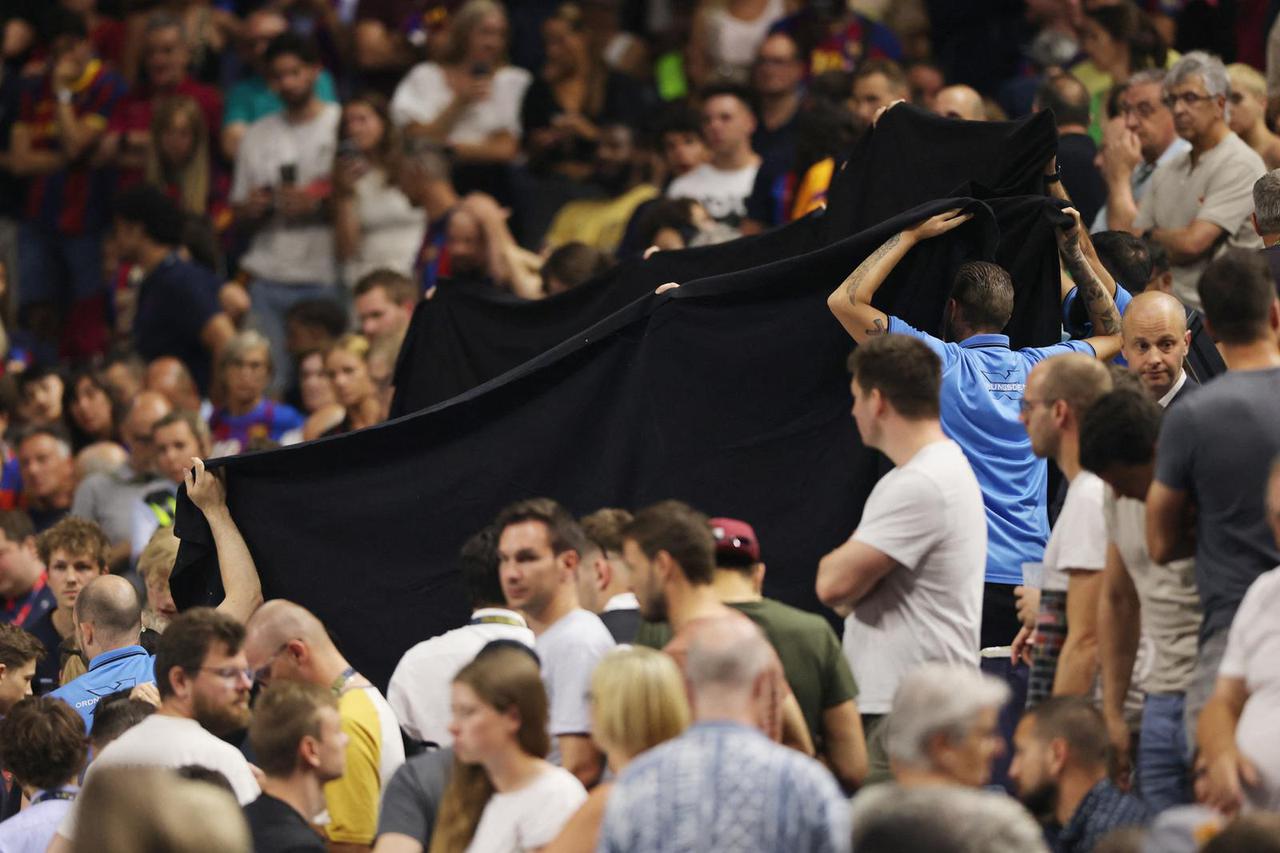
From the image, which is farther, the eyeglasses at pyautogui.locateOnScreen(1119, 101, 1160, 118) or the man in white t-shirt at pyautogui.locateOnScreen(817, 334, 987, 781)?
the eyeglasses at pyautogui.locateOnScreen(1119, 101, 1160, 118)

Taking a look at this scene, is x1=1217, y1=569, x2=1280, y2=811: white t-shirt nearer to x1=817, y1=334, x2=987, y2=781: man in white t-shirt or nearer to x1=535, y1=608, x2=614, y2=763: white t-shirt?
x1=817, y1=334, x2=987, y2=781: man in white t-shirt

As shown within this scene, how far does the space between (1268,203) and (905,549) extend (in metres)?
2.98

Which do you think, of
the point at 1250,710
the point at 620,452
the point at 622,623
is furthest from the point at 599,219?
the point at 1250,710

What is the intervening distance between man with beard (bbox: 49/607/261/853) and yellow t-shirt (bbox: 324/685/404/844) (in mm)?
365

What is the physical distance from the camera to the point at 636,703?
19.1ft

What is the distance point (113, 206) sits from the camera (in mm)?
15961

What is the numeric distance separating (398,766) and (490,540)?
83 centimetres

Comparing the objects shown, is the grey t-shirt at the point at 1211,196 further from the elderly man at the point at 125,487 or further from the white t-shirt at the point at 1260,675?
the elderly man at the point at 125,487

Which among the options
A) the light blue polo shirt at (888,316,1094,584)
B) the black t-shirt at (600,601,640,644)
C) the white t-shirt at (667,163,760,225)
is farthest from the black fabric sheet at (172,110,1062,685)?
the white t-shirt at (667,163,760,225)

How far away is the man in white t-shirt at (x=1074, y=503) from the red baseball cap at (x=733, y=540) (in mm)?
889

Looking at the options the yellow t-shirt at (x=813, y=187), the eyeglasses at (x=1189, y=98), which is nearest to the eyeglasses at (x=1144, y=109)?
the eyeglasses at (x=1189, y=98)

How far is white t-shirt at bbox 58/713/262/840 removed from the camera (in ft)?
22.4

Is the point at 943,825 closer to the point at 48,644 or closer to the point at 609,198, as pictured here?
the point at 48,644

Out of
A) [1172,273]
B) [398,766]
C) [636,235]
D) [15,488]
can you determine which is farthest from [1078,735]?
[15,488]
